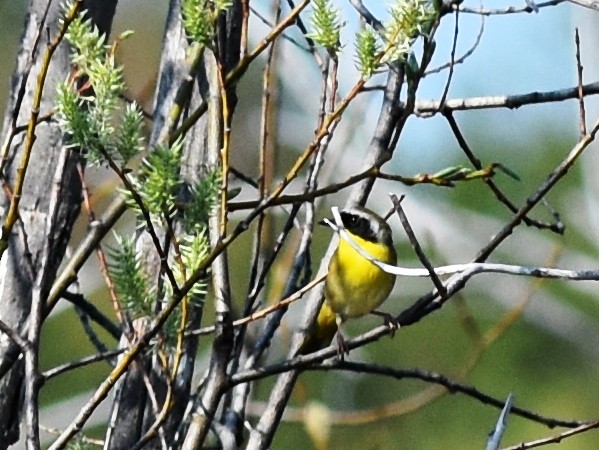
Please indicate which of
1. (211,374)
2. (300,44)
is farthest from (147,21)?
(211,374)

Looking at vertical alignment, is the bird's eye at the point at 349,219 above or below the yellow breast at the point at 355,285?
above

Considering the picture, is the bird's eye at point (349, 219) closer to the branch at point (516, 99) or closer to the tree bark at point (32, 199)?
the branch at point (516, 99)

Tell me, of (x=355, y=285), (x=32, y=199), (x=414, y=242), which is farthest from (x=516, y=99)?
(x=355, y=285)

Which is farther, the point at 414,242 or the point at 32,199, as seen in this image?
the point at 32,199

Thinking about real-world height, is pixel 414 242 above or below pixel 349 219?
above

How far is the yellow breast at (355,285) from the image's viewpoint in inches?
96.0

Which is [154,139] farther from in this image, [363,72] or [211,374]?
[363,72]

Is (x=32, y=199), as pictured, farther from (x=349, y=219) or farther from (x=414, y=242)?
(x=349, y=219)

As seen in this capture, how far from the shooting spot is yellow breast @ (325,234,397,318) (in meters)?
2.44

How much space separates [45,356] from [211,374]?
25.7 feet

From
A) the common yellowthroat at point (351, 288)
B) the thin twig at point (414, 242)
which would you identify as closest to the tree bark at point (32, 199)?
the thin twig at point (414, 242)

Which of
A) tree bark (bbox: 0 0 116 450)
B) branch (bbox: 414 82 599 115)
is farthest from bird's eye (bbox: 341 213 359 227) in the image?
tree bark (bbox: 0 0 116 450)

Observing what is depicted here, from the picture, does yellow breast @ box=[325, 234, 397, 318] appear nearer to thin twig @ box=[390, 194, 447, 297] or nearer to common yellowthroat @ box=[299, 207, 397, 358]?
common yellowthroat @ box=[299, 207, 397, 358]

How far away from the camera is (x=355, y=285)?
244 centimetres
